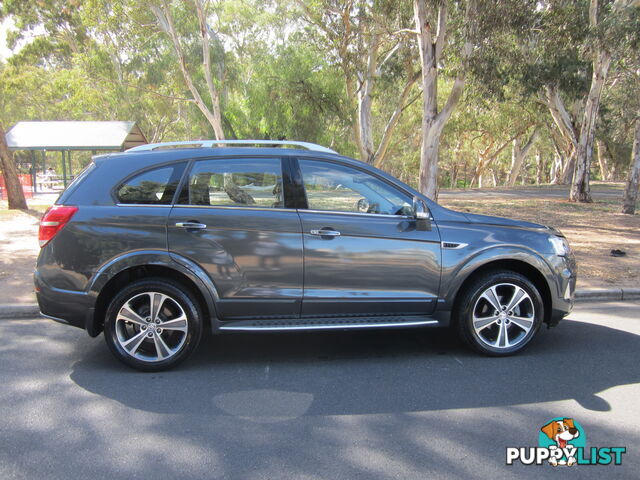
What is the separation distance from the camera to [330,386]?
4.02 meters

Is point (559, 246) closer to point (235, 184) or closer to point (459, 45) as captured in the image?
point (235, 184)

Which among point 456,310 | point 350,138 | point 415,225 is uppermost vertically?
point 350,138

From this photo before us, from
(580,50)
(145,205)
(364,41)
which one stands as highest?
(364,41)

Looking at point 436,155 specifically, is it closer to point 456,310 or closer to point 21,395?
point 456,310

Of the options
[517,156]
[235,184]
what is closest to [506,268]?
[235,184]

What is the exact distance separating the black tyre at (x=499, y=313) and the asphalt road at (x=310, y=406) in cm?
18

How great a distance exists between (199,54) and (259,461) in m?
31.6

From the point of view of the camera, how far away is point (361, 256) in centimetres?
429

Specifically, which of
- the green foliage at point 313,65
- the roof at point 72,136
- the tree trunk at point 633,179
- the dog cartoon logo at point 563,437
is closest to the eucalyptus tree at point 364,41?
the green foliage at point 313,65

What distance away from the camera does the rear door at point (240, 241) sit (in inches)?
164

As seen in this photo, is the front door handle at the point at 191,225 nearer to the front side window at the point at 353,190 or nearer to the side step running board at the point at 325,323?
the side step running board at the point at 325,323

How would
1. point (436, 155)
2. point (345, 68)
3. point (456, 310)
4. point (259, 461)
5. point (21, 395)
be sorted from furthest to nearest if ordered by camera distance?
point (345, 68)
point (436, 155)
point (456, 310)
point (21, 395)
point (259, 461)

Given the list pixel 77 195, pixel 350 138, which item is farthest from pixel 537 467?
pixel 350 138

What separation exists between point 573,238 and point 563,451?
30.6 feet
